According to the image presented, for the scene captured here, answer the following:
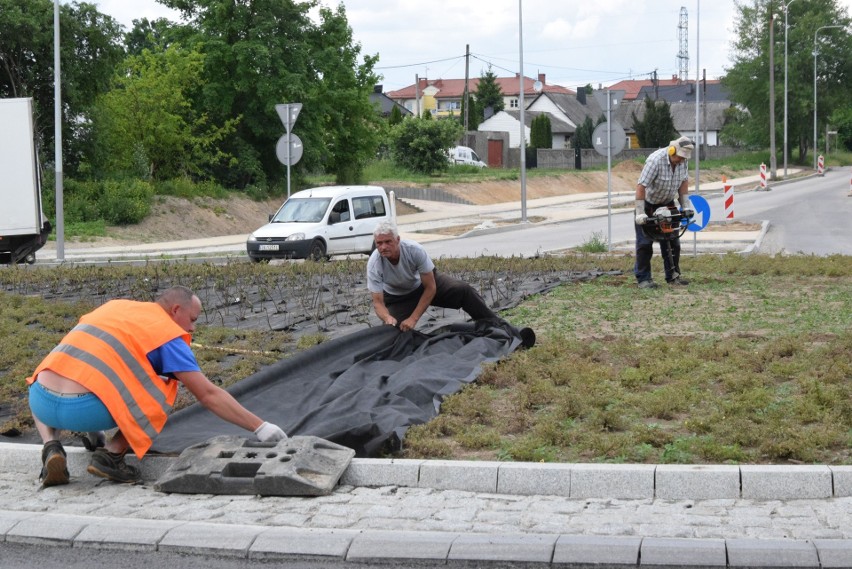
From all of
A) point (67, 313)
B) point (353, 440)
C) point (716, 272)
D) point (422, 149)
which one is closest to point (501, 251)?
point (716, 272)

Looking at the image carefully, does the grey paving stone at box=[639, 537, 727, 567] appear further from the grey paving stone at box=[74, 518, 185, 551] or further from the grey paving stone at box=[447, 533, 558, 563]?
the grey paving stone at box=[74, 518, 185, 551]

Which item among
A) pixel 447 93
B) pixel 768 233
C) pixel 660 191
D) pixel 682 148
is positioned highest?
pixel 447 93

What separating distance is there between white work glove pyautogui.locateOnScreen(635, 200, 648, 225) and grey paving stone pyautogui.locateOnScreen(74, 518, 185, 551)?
9.24 metres

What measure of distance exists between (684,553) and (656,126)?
85.9 meters

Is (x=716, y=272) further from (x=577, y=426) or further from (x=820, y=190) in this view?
(x=820, y=190)

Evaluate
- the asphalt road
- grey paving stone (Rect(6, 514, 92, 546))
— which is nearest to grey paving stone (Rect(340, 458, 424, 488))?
grey paving stone (Rect(6, 514, 92, 546))

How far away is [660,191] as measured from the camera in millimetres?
13859

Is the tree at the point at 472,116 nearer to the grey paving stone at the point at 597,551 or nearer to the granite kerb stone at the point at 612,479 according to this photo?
the granite kerb stone at the point at 612,479

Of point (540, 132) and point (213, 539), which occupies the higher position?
point (540, 132)

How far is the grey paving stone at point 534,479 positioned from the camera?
588cm

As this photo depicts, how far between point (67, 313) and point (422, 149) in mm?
44097

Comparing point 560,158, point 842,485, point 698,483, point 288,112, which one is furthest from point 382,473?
point 560,158

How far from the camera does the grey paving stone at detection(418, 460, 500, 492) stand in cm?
600

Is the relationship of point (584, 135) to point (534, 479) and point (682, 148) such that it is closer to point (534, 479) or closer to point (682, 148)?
point (682, 148)
